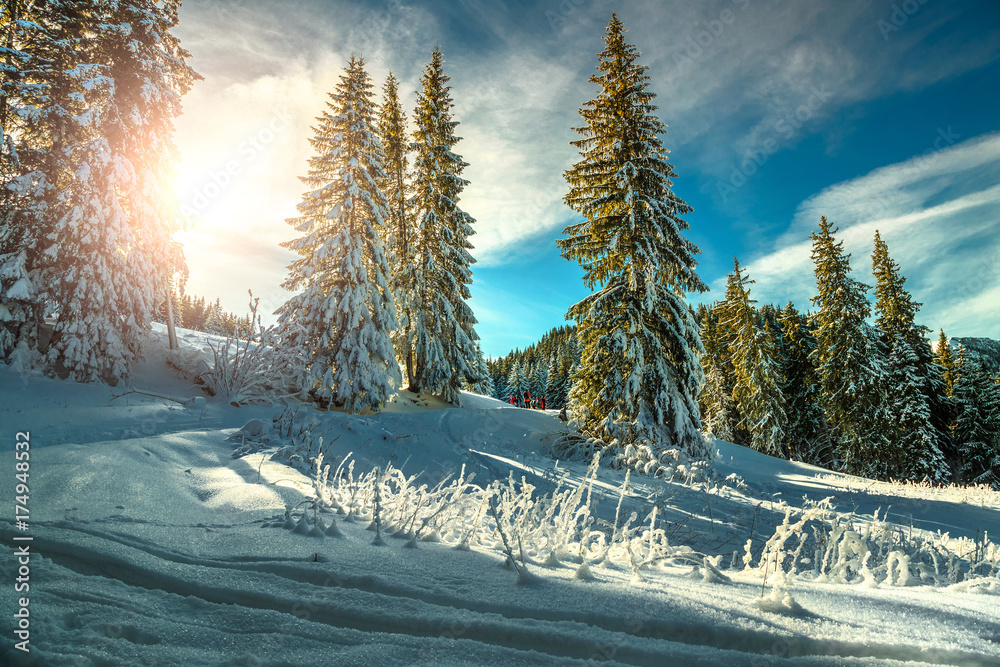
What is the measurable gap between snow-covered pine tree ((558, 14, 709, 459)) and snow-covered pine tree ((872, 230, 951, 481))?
15777 mm

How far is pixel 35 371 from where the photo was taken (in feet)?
27.6

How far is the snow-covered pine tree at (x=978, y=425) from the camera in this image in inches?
861

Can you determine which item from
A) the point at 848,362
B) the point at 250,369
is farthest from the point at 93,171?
the point at 848,362

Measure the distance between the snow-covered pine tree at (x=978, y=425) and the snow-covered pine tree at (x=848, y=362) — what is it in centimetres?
679

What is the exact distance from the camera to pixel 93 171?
9.20 m

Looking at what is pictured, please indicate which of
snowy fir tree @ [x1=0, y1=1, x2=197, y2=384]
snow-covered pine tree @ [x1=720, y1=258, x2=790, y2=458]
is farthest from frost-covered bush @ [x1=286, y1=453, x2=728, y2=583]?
snow-covered pine tree @ [x1=720, y1=258, x2=790, y2=458]

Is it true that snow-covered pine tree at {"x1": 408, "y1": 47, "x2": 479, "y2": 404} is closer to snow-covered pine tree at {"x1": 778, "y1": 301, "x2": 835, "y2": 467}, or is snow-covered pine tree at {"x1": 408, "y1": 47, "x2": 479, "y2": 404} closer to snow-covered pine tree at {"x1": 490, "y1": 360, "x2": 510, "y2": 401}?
snow-covered pine tree at {"x1": 778, "y1": 301, "x2": 835, "y2": 467}

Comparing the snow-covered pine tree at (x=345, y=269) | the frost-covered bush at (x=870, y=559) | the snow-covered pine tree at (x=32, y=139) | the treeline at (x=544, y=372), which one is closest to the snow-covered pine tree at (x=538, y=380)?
the treeline at (x=544, y=372)

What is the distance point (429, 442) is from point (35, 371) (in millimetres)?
8260

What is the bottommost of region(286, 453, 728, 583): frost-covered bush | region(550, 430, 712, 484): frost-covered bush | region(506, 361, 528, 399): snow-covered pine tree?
region(550, 430, 712, 484): frost-covered bush

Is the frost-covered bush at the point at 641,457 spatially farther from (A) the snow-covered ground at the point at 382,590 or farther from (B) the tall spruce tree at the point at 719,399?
(B) the tall spruce tree at the point at 719,399

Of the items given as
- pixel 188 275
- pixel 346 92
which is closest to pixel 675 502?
pixel 188 275

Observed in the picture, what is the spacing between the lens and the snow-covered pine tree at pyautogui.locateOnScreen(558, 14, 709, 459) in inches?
398

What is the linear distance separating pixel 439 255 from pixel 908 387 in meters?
22.1
